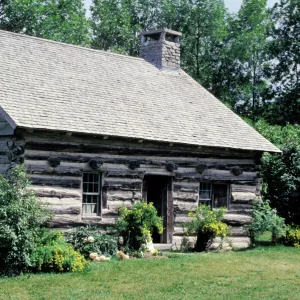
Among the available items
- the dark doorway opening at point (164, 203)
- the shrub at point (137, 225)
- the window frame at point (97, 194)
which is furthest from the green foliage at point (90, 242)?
the dark doorway opening at point (164, 203)

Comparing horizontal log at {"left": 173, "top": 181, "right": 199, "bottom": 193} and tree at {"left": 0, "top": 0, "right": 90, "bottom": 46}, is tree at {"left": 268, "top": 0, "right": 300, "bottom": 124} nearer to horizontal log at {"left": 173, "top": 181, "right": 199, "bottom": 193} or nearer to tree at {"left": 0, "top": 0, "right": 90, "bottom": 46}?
tree at {"left": 0, "top": 0, "right": 90, "bottom": 46}

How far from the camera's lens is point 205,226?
20.7m

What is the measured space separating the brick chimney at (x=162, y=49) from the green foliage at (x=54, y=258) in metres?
11.4

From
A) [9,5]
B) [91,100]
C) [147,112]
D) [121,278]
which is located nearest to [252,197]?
[147,112]

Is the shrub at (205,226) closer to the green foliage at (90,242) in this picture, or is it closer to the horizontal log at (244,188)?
the horizontal log at (244,188)

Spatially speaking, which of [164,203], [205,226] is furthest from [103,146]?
[205,226]

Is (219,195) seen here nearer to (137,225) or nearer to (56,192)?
(137,225)

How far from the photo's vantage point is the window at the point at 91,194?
63.3ft

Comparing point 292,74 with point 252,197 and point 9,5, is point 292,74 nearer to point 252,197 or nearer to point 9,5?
point 9,5

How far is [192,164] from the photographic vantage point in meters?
21.6

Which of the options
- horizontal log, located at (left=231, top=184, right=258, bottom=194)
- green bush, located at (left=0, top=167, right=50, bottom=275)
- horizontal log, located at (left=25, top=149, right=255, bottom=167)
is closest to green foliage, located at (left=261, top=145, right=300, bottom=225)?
horizontal log, located at (left=231, top=184, right=258, bottom=194)

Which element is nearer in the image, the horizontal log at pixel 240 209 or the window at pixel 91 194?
the window at pixel 91 194

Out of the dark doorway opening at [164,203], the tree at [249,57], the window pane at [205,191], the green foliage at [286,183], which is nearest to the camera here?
the dark doorway opening at [164,203]

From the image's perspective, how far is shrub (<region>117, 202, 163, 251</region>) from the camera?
18.9m
